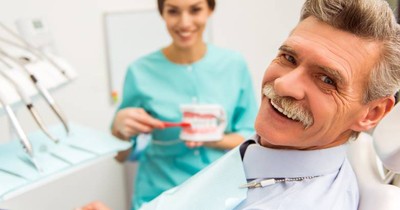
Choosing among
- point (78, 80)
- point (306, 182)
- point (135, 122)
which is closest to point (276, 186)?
point (306, 182)

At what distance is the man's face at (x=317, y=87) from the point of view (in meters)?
0.81

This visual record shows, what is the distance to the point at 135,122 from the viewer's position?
1.33 m

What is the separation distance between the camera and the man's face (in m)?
0.81

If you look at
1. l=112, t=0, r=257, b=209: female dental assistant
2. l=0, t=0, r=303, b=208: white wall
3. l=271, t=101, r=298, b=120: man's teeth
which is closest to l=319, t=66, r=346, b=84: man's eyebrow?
l=271, t=101, r=298, b=120: man's teeth

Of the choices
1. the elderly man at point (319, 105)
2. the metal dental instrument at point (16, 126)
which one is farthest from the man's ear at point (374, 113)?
the metal dental instrument at point (16, 126)

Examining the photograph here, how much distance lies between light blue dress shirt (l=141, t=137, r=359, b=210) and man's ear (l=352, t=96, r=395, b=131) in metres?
0.07

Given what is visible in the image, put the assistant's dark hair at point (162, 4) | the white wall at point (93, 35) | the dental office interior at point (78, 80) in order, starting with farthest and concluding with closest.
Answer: the white wall at point (93, 35) → the assistant's dark hair at point (162, 4) → the dental office interior at point (78, 80)

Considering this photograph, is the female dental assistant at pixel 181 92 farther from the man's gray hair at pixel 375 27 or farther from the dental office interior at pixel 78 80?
the man's gray hair at pixel 375 27

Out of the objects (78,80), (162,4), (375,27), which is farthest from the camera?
(78,80)

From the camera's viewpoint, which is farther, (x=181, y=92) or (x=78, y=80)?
(x=78, y=80)

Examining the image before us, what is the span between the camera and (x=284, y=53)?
2.93 ft

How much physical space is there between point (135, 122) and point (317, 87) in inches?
25.3

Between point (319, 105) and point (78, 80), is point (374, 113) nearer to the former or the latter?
point (319, 105)

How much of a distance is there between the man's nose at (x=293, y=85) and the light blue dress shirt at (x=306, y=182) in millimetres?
143
